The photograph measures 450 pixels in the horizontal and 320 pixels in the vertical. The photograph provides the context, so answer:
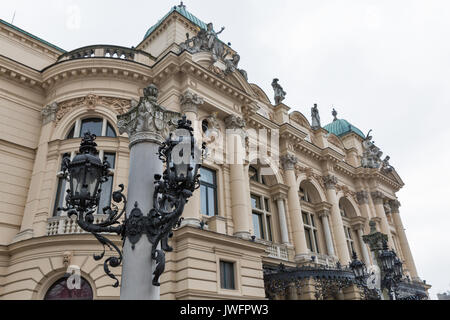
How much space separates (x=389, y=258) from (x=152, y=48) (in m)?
17.9

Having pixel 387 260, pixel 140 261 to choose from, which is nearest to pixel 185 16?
pixel 387 260

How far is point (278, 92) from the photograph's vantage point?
1019 inches

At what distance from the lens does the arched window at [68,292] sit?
44.0ft

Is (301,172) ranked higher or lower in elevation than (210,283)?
higher

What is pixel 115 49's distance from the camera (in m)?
18.1

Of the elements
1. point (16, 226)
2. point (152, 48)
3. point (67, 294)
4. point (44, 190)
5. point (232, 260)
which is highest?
point (152, 48)

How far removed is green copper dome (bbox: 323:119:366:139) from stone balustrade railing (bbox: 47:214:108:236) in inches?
1041

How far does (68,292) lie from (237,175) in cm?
865

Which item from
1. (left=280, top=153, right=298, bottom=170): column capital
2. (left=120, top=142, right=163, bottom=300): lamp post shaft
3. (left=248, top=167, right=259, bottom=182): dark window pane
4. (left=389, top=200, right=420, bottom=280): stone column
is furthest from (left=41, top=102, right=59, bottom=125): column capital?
(left=389, top=200, right=420, bottom=280): stone column

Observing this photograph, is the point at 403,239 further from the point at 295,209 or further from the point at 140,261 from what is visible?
the point at 140,261

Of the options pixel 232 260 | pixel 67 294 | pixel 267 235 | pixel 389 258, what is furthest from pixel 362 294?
pixel 67 294

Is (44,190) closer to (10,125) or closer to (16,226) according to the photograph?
(16,226)

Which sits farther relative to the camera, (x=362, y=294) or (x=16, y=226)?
(x=362, y=294)

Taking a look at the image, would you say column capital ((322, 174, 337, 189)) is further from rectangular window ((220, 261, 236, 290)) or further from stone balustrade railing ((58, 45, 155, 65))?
stone balustrade railing ((58, 45, 155, 65))
